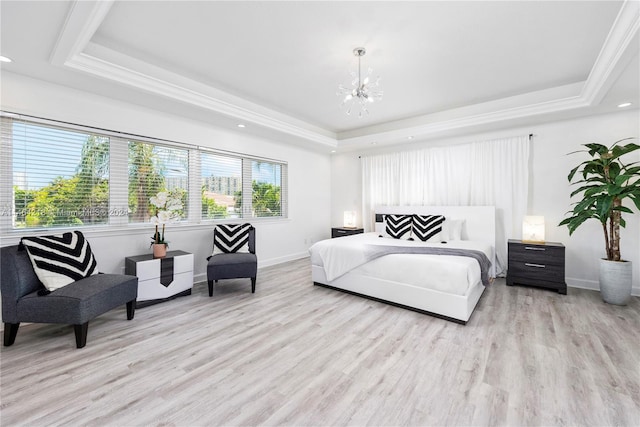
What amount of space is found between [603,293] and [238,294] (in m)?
4.43

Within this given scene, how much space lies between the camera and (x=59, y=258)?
2.48 meters

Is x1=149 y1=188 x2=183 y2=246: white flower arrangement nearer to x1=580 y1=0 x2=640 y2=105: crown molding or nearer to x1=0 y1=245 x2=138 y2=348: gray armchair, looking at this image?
x1=0 y1=245 x2=138 y2=348: gray armchair

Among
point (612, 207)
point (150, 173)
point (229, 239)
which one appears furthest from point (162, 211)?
point (612, 207)

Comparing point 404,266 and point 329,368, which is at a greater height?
point 404,266

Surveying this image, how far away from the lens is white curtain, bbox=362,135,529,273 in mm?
4238

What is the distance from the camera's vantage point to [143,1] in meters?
2.08

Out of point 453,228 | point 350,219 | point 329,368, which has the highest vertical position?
point 350,219

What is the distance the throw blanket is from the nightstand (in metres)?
0.69

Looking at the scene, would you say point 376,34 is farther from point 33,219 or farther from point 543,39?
point 33,219

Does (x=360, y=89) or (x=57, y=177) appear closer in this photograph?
(x=360, y=89)

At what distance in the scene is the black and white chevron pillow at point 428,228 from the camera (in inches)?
164

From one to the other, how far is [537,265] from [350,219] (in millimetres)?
3203

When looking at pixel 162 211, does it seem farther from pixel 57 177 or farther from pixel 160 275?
pixel 57 177

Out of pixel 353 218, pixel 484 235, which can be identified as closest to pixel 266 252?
pixel 353 218
